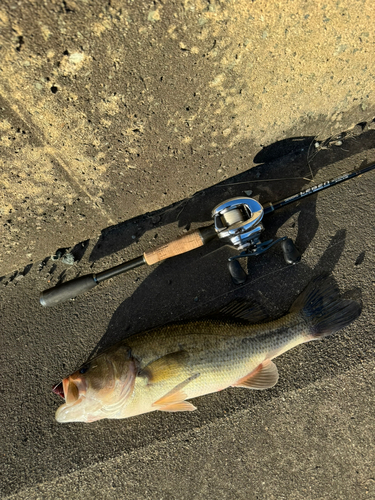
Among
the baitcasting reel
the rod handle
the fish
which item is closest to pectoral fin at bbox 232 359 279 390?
the fish

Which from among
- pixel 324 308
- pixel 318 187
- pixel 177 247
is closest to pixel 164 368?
pixel 177 247

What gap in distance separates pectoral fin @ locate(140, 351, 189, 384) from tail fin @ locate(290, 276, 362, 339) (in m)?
1.06

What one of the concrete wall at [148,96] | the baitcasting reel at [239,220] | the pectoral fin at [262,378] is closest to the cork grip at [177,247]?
the baitcasting reel at [239,220]

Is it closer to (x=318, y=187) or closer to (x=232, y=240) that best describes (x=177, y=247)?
(x=232, y=240)

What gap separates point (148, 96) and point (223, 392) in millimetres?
2504

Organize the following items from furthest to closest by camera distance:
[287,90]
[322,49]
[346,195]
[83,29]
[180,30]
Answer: [346,195], [287,90], [322,49], [180,30], [83,29]

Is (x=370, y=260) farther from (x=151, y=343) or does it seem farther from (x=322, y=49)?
(x=151, y=343)

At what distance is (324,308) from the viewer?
2.51 meters

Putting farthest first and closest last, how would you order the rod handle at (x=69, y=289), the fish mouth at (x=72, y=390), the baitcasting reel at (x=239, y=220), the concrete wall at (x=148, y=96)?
the rod handle at (x=69, y=289)
the baitcasting reel at (x=239, y=220)
the fish mouth at (x=72, y=390)
the concrete wall at (x=148, y=96)

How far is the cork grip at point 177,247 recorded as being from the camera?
8.01ft

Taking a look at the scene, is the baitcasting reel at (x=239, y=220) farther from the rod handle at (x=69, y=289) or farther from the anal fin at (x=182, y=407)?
the anal fin at (x=182, y=407)

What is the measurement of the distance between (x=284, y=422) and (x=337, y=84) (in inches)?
115

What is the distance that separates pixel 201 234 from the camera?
244 centimetres

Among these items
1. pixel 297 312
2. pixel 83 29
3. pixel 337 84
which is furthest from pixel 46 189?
pixel 337 84
